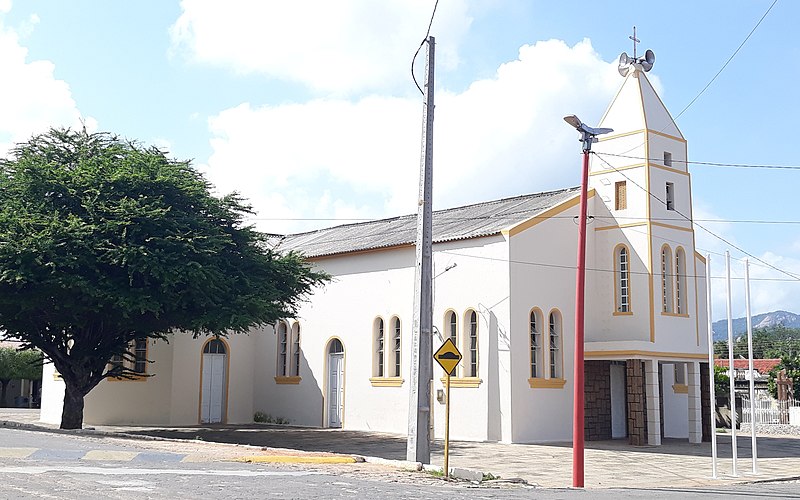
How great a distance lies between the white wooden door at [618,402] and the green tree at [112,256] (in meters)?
10.7

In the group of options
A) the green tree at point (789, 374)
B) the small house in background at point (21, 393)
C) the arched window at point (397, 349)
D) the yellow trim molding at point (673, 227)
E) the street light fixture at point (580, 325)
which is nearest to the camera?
the street light fixture at point (580, 325)

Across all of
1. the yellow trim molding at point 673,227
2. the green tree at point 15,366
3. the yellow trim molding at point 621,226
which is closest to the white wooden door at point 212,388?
the yellow trim molding at point 621,226

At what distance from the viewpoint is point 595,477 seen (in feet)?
58.3

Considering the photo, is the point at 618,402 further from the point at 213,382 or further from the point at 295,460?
the point at 213,382

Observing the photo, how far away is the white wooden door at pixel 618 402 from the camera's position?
27.9 metres

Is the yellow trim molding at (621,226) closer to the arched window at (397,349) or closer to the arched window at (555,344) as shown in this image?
the arched window at (555,344)

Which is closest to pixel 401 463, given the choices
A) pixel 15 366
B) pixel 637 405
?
pixel 637 405

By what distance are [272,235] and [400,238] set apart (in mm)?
11574

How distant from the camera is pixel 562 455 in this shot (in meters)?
21.9

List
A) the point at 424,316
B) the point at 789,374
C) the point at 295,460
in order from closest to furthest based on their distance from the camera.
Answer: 1. the point at 424,316
2. the point at 295,460
3. the point at 789,374

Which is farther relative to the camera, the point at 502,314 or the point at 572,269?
the point at 572,269

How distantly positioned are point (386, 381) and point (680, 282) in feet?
32.1

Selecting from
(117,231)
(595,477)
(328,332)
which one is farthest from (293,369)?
(595,477)

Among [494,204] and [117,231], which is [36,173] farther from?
[494,204]
